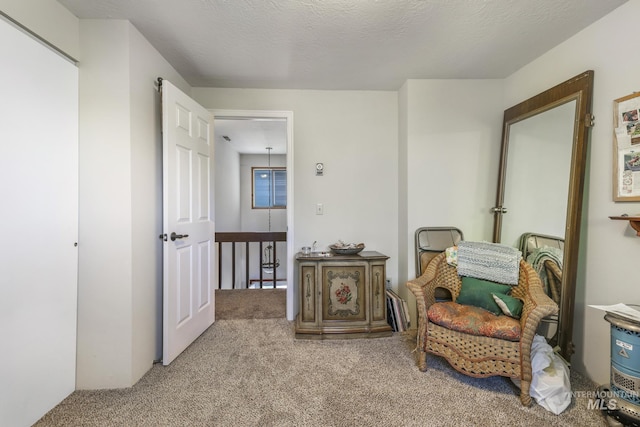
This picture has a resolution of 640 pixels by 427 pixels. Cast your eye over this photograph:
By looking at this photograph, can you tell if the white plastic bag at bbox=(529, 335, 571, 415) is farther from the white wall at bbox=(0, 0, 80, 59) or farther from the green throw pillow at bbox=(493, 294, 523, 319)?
the white wall at bbox=(0, 0, 80, 59)

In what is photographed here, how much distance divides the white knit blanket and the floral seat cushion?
11.2 inches

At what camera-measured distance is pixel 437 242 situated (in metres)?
2.55

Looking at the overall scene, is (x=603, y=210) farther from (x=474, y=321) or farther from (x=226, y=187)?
(x=226, y=187)

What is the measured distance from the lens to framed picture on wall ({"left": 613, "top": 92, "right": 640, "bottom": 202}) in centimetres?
154

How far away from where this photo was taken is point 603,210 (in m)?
1.71

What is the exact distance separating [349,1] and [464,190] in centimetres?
195

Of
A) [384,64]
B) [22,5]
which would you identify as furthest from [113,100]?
[384,64]

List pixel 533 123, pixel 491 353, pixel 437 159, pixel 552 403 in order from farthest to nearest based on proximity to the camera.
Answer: pixel 437 159, pixel 533 123, pixel 491 353, pixel 552 403

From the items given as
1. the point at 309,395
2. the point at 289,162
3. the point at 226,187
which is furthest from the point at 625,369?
the point at 226,187

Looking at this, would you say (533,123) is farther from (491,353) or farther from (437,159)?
(491,353)

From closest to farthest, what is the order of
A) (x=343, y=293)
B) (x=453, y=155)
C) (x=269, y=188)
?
(x=343, y=293), (x=453, y=155), (x=269, y=188)

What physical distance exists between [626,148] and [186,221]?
311cm

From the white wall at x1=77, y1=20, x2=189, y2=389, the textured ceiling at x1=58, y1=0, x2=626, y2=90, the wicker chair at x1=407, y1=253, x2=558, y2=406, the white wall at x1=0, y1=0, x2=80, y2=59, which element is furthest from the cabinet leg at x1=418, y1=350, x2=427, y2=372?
the white wall at x1=0, y1=0, x2=80, y2=59

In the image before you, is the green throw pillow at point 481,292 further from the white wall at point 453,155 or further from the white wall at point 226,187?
the white wall at point 226,187
